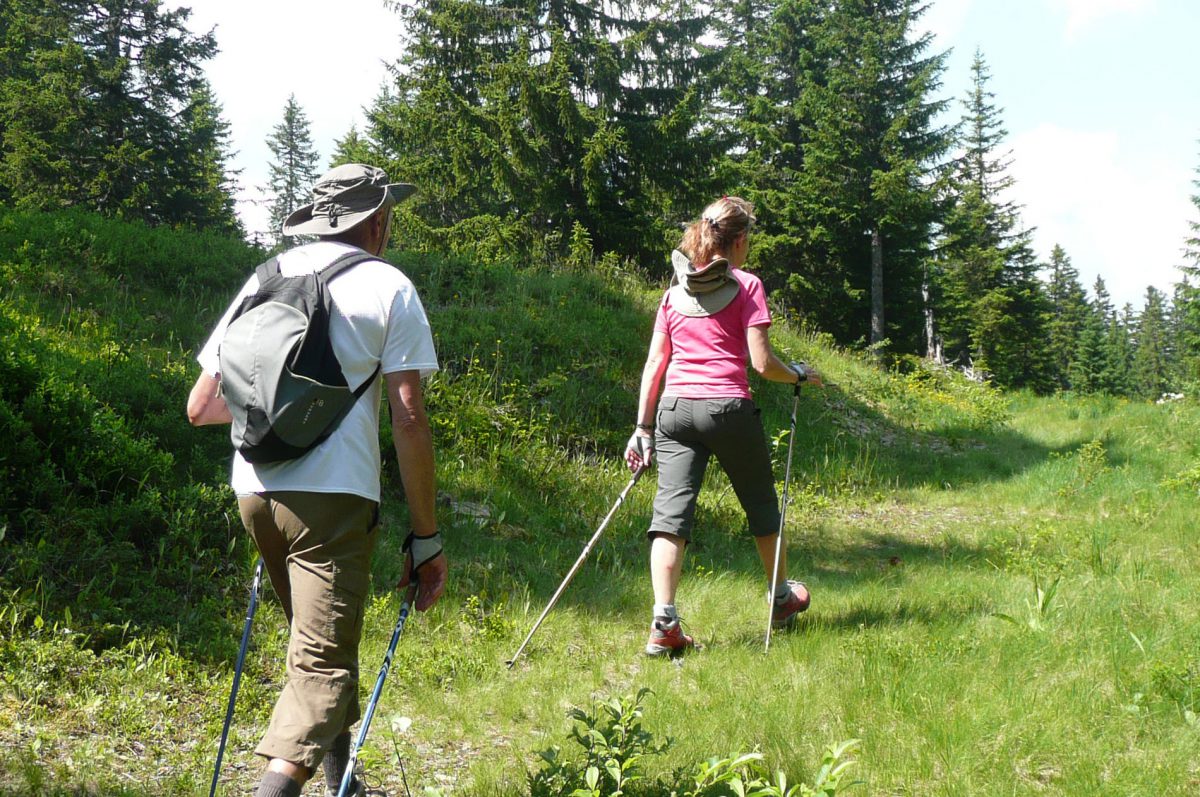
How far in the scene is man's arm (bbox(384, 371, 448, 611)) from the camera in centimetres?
250

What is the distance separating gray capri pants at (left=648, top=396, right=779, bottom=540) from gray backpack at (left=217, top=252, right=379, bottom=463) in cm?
236

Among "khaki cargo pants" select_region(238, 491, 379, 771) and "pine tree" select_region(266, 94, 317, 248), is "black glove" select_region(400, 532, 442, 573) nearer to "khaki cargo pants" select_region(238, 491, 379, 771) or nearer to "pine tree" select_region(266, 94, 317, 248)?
"khaki cargo pants" select_region(238, 491, 379, 771)

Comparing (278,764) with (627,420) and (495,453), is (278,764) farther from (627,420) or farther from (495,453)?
(627,420)

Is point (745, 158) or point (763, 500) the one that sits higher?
point (745, 158)

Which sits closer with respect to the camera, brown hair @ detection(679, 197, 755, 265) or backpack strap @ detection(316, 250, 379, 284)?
backpack strap @ detection(316, 250, 379, 284)

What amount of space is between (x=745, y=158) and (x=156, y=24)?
56.9 ft

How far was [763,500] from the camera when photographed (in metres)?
4.71

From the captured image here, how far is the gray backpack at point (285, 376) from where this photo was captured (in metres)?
2.33

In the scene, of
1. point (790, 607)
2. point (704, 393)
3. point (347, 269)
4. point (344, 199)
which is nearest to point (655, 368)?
point (704, 393)

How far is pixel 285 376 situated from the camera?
233 cm

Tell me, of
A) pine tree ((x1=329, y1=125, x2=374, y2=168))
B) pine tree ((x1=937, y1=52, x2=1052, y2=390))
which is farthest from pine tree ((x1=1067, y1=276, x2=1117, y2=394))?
pine tree ((x1=329, y1=125, x2=374, y2=168))

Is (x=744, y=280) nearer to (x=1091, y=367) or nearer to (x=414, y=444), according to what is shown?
(x=414, y=444)

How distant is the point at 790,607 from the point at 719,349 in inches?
61.3

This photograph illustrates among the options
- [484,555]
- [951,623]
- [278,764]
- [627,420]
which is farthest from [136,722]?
[627,420]
